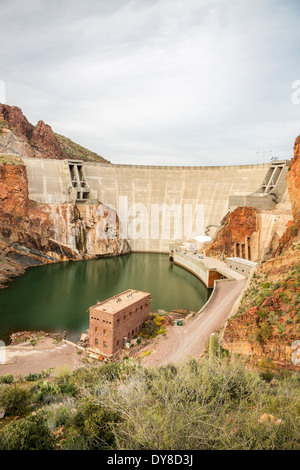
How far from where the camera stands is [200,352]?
710 inches

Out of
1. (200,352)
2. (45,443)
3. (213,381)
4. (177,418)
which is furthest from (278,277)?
(45,443)

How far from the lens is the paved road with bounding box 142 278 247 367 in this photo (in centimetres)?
1786

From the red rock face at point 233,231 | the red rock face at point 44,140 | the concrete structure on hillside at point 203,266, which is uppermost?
the red rock face at point 44,140

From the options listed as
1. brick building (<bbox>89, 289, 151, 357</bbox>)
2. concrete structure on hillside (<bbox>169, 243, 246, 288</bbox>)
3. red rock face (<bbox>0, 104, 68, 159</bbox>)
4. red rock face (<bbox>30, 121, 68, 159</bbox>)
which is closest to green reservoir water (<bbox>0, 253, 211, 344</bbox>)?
concrete structure on hillside (<bbox>169, 243, 246, 288</bbox>)

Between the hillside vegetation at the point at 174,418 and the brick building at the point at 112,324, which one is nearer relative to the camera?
the hillside vegetation at the point at 174,418

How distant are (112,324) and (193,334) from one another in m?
5.77

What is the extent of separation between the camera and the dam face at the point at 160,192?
5169 centimetres

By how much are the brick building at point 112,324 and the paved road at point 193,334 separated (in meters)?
2.20

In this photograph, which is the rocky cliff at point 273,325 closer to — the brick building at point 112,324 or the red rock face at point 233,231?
the brick building at point 112,324

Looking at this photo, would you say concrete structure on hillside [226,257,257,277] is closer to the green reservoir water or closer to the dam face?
the green reservoir water

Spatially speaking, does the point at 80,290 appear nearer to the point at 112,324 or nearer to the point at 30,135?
the point at 112,324

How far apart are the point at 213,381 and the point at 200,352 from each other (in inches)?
377

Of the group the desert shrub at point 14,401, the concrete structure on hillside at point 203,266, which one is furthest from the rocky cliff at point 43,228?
the desert shrub at point 14,401

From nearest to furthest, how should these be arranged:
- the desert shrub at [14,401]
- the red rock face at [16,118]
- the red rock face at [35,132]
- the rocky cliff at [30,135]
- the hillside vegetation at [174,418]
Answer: the hillside vegetation at [174,418], the desert shrub at [14,401], the rocky cliff at [30,135], the red rock face at [16,118], the red rock face at [35,132]
